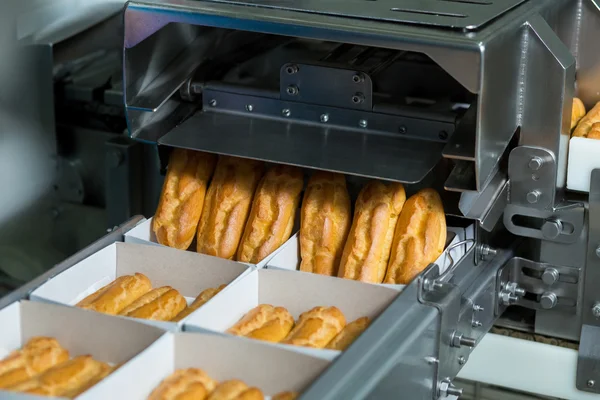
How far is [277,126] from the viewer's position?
5.59 feet

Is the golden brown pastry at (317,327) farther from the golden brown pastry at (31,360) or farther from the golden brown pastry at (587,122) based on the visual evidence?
the golden brown pastry at (587,122)

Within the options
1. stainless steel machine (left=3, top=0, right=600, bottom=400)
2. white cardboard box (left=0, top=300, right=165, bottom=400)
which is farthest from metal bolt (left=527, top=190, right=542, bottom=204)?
white cardboard box (left=0, top=300, right=165, bottom=400)

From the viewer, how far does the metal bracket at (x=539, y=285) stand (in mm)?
1729

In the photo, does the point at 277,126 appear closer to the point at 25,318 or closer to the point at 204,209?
the point at 204,209

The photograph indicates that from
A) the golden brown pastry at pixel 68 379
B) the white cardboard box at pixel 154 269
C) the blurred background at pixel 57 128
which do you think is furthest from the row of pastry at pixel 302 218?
the blurred background at pixel 57 128

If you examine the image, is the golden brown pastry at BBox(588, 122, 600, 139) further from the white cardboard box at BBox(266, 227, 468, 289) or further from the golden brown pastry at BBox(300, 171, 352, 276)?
the golden brown pastry at BBox(300, 171, 352, 276)

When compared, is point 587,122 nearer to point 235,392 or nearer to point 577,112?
point 577,112

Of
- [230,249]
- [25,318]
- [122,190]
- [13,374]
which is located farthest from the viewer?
[122,190]

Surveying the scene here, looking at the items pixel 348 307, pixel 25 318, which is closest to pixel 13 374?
pixel 25 318

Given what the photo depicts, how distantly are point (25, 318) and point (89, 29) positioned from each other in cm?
125

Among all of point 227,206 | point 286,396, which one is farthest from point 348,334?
point 227,206

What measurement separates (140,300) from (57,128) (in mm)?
1113

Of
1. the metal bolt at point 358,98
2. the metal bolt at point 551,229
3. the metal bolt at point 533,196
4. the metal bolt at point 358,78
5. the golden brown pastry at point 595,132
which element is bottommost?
the metal bolt at point 551,229

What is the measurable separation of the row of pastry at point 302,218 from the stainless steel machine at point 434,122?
67mm
